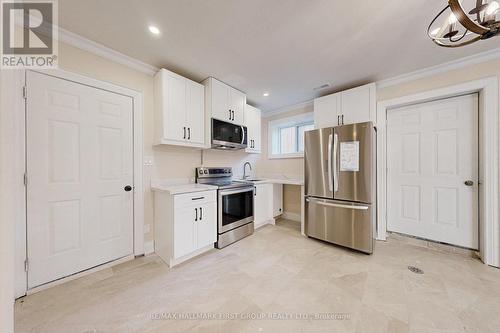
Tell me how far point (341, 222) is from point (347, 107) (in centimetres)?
183

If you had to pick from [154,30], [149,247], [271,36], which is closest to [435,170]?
[271,36]

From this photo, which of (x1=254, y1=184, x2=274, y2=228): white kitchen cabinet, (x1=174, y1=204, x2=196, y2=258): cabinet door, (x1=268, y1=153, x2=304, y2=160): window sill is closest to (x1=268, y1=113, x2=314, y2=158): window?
(x1=268, y1=153, x2=304, y2=160): window sill

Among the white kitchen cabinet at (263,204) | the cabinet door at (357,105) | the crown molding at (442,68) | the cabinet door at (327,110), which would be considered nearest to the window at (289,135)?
the cabinet door at (327,110)

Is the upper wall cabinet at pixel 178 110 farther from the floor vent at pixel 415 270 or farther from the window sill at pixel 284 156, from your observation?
the floor vent at pixel 415 270

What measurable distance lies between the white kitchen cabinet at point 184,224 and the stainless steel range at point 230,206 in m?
0.11

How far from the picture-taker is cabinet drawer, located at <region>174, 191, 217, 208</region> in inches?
86.4

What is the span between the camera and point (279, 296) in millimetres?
1706

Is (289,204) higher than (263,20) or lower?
lower

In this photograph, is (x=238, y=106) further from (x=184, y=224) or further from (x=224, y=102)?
(x=184, y=224)

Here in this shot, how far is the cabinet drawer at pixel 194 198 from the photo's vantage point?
2194mm

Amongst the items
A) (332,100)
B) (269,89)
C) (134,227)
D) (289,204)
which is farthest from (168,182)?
(332,100)

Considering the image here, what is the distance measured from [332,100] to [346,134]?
0.86 m

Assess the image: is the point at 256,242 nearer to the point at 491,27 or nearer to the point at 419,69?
the point at 491,27

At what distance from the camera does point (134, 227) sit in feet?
7.84
